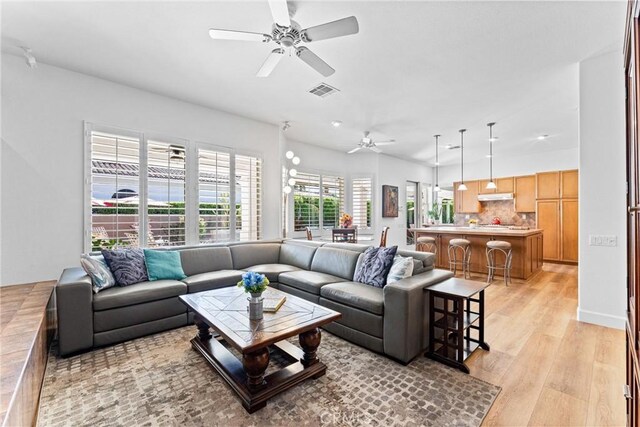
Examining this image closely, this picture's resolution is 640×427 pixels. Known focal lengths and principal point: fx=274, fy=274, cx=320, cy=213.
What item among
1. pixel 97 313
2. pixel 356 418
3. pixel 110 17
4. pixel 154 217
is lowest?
pixel 356 418

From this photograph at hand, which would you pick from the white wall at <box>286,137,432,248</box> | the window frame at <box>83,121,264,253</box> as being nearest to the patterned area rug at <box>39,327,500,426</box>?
the window frame at <box>83,121,264,253</box>

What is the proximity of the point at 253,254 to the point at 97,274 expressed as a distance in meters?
2.15

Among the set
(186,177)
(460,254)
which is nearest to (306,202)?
(186,177)

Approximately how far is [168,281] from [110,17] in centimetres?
278

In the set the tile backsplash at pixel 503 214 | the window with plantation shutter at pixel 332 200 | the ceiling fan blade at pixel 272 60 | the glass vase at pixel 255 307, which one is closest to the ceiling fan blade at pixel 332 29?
the ceiling fan blade at pixel 272 60

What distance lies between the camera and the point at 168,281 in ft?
11.2

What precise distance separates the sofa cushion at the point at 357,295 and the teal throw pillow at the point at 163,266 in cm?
194

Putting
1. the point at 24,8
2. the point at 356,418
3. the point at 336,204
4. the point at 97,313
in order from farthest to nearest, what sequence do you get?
the point at 336,204
the point at 97,313
the point at 24,8
the point at 356,418

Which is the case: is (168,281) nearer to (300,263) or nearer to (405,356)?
(300,263)

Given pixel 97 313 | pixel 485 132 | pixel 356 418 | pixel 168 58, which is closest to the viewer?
pixel 356 418

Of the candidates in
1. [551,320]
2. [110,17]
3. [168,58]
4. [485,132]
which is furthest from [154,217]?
[485,132]

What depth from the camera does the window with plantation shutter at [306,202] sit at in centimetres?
662

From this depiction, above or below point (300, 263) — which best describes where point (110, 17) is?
above

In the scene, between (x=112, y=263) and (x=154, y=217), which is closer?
(x=112, y=263)
